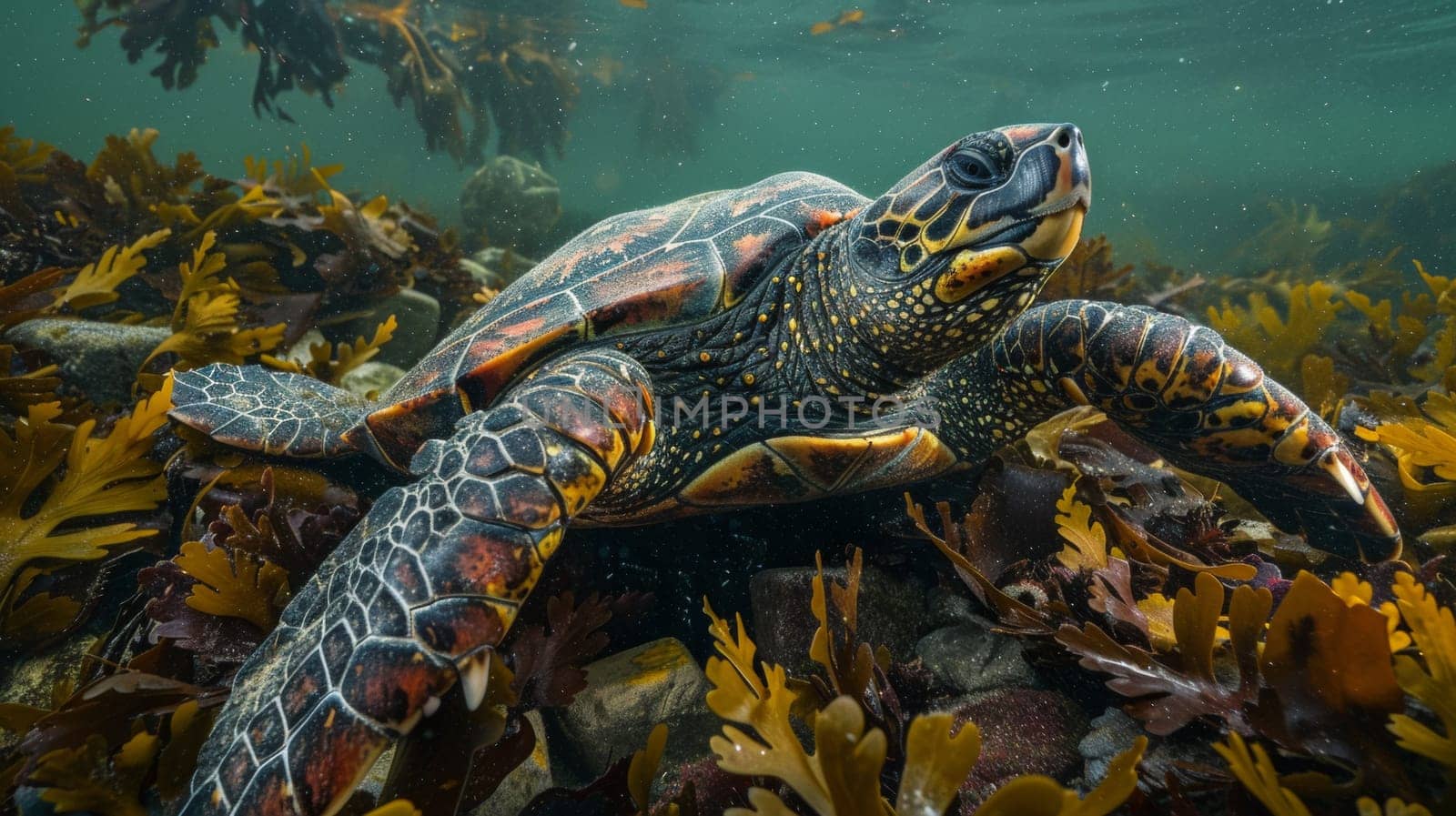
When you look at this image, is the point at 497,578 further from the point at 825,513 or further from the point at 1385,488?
the point at 1385,488

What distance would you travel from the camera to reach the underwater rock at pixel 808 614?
70.6 inches

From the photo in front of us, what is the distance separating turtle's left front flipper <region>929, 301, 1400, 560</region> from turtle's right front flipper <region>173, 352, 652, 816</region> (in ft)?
4.83

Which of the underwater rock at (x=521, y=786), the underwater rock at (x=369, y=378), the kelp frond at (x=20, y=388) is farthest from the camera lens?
the underwater rock at (x=369, y=378)

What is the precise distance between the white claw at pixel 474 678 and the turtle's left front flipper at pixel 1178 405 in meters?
1.80

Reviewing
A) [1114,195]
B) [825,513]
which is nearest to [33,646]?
[825,513]

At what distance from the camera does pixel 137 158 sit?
4.57 meters

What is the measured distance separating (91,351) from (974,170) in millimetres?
4184

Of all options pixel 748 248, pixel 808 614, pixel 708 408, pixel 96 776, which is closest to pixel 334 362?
pixel 96 776

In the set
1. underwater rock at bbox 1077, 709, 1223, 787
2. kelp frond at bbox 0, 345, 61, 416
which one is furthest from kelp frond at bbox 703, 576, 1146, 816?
kelp frond at bbox 0, 345, 61, 416

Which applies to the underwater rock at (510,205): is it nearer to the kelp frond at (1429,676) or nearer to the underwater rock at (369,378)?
the underwater rock at (369,378)

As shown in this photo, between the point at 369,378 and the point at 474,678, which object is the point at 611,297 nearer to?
the point at 474,678

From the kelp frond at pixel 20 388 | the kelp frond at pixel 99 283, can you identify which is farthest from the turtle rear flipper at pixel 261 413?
the kelp frond at pixel 99 283

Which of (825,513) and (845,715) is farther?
(825,513)

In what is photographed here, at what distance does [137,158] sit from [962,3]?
2949 cm
